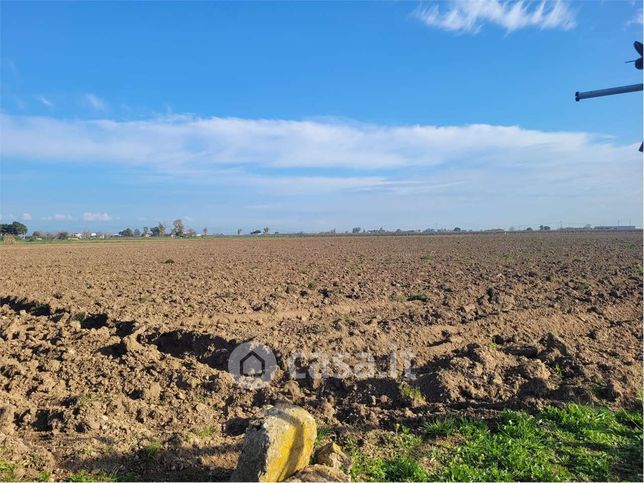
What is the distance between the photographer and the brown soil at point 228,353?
5188 millimetres

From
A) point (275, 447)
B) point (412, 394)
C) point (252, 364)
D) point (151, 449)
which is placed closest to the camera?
point (275, 447)

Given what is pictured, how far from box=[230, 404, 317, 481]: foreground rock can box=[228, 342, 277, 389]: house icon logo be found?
2552 mm

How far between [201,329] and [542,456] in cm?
659

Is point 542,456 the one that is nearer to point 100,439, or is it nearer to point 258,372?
point 258,372

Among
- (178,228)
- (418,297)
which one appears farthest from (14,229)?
(418,297)

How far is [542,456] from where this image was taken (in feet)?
15.7

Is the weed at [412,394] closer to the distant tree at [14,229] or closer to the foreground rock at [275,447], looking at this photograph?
the foreground rock at [275,447]

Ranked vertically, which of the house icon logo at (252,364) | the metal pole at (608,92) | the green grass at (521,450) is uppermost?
the metal pole at (608,92)

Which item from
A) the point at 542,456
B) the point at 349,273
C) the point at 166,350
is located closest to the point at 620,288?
the point at 349,273

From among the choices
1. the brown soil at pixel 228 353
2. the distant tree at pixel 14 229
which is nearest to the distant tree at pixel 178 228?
the distant tree at pixel 14 229

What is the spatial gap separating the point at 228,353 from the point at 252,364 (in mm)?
661

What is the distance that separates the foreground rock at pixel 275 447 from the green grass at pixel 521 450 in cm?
66

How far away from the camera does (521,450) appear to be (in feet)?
15.8

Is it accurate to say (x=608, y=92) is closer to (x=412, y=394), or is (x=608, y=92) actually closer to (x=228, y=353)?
(x=412, y=394)
